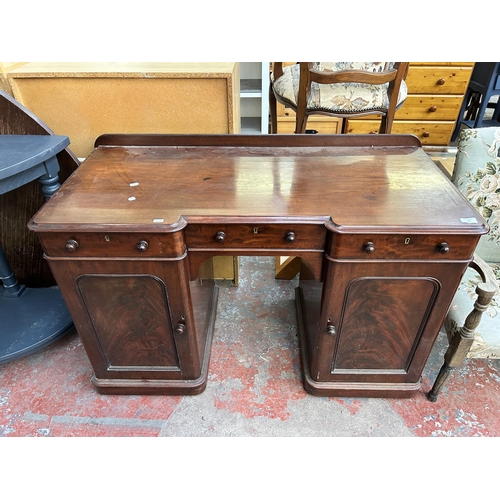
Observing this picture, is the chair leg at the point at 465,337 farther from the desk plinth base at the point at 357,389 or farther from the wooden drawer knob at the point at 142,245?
the wooden drawer knob at the point at 142,245

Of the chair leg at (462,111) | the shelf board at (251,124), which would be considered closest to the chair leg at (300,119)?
the shelf board at (251,124)

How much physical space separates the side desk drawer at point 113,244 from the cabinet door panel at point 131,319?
0.33 feet

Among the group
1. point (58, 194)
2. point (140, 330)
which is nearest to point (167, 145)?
point (58, 194)

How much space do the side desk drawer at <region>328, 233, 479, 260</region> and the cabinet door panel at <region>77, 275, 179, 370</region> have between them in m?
0.61

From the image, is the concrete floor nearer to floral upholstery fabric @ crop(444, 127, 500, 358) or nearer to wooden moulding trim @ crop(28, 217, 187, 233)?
floral upholstery fabric @ crop(444, 127, 500, 358)

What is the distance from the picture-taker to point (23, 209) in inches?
73.9

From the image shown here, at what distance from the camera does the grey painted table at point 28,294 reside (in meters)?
1.35

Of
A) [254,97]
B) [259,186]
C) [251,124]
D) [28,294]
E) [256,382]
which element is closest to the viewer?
[259,186]

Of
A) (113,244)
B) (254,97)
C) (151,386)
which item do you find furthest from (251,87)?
(151,386)

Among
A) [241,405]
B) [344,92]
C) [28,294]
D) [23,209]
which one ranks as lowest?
[241,405]

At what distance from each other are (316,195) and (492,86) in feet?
9.14

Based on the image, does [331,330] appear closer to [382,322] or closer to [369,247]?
[382,322]

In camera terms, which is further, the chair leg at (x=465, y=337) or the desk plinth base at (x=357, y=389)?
the desk plinth base at (x=357, y=389)

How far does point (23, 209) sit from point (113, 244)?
106cm
